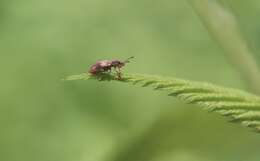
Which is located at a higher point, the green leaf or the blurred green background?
the blurred green background

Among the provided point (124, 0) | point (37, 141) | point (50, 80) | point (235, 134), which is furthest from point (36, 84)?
point (235, 134)

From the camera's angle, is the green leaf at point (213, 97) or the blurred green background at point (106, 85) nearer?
the green leaf at point (213, 97)

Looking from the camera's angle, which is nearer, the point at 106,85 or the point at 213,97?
the point at 213,97

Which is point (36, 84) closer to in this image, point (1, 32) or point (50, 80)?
point (50, 80)

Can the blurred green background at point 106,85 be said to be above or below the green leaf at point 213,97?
above

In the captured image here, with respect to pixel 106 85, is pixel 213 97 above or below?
below
